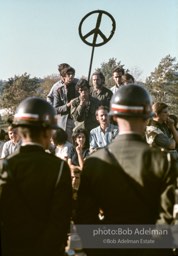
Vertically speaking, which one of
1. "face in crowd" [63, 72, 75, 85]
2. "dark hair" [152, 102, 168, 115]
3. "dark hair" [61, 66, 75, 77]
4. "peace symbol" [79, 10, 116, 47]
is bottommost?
"dark hair" [152, 102, 168, 115]

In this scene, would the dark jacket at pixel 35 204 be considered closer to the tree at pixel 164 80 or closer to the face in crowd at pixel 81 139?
the face in crowd at pixel 81 139

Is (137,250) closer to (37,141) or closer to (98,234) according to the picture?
(98,234)

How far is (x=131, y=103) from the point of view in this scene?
343 centimetres

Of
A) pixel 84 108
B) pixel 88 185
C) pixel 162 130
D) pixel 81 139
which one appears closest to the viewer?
pixel 88 185

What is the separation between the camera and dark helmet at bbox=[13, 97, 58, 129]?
351 centimetres

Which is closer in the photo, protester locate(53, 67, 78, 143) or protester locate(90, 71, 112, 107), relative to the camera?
protester locate(90, 71, 112, 107)

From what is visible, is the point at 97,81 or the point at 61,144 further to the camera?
the point at 97,81

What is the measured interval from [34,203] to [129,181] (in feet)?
2.16

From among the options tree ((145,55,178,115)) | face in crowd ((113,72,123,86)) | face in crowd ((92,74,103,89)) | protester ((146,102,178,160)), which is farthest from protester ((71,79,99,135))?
tree ((145,55,178,115))

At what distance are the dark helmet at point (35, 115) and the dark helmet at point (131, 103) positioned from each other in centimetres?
45

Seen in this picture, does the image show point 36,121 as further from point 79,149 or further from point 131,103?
point 79,149

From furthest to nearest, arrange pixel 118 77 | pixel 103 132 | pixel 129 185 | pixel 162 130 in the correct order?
pixel 118 77
pixel 103 132
pixel 162 130
pixel 129 185

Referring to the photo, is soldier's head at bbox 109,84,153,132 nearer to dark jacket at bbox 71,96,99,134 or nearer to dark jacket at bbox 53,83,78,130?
dark jacket at bbox 71,96,99,134

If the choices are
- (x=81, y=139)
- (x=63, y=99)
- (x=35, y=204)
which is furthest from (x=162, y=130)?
(x=35, y=204)
